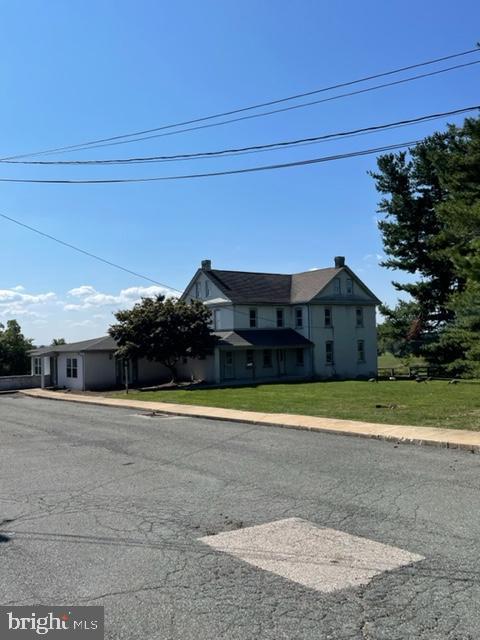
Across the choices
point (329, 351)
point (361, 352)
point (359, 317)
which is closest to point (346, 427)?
point (329, 351)

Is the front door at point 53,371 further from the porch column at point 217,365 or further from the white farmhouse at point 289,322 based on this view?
the porch column at point 217,365

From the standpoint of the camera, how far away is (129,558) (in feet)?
18.6

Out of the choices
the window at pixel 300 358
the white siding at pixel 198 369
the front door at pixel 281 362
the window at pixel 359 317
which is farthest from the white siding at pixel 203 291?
the window at pixel 359 317

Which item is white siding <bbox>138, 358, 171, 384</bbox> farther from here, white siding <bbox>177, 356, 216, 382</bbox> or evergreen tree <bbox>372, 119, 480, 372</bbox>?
evergreen tree <bbox>372, 119, 480, 372</bbox>

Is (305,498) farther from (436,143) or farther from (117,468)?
(436,143)

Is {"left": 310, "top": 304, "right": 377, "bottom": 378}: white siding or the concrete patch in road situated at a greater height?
{"left": 310, "top": 304, "right": 377, "bottom": 378}: white siding

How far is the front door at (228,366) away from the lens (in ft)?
140

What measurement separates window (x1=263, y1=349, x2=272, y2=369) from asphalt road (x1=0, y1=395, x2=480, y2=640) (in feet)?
105

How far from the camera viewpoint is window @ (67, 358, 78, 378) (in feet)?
141

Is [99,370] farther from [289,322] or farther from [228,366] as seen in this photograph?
[289,322]

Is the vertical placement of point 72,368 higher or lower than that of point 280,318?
lower

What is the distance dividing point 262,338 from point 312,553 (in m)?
39.1

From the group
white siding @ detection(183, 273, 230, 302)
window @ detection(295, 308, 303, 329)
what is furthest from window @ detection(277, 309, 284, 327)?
white siding @ detection(183, 273, 230, 302)

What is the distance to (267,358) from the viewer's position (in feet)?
150
